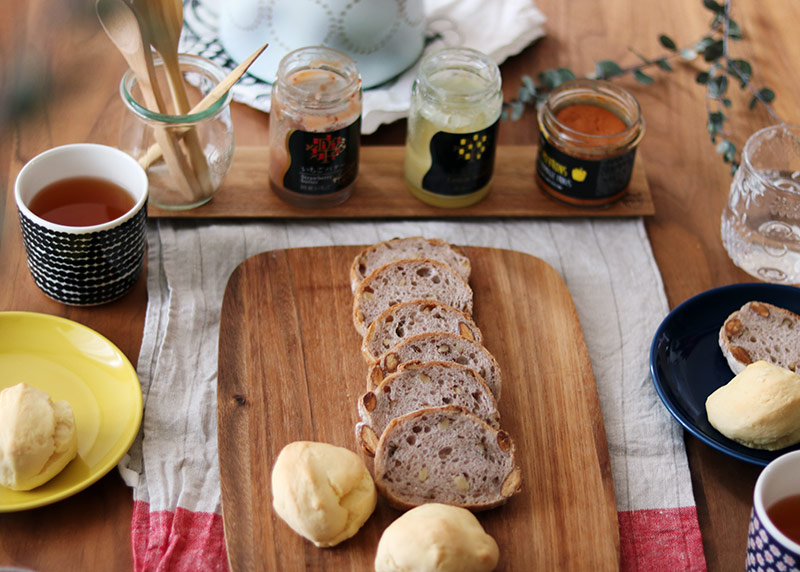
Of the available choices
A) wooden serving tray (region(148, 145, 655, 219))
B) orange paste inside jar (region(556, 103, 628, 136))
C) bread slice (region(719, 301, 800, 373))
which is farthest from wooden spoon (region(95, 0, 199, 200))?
bread slice (region(719, 301, 800, 373))

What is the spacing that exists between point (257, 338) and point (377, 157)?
2.14ft

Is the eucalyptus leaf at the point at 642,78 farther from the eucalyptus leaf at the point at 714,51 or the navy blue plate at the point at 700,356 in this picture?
the navy blue plate at the point at 700,356

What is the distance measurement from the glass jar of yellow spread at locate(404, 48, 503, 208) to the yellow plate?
0.82 metres

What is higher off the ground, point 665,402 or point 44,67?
point 44,67

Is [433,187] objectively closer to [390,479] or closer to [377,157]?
[377,157]

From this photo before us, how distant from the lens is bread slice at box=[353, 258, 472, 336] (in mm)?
1830

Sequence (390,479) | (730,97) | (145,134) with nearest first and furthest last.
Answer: (390,479) → (145,134) → (730,97)

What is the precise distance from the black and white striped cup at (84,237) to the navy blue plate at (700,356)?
1.09 meters

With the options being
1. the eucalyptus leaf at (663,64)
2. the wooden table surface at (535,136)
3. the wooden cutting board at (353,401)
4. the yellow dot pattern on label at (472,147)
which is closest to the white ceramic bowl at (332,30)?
the wooden table surface at (535,136)

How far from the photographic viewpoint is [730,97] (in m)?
2.46

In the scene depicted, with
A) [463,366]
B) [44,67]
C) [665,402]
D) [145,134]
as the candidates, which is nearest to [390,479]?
[463,366]

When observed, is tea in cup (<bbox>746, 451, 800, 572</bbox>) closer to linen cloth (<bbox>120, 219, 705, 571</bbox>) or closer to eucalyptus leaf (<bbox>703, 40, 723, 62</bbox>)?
linen cloth (<bbox>120, 219, 705, 571</bbox>)

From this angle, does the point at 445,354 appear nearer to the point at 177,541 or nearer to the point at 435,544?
the point at 435,544

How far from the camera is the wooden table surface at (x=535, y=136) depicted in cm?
153
